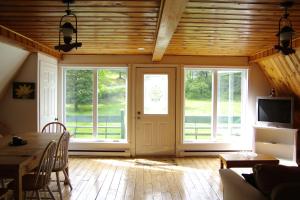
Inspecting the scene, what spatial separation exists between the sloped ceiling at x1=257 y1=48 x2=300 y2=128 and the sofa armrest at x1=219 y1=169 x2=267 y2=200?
2814mm

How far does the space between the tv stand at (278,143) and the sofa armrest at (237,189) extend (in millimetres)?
3291

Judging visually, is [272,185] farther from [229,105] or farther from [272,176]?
[229,105]

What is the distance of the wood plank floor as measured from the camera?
3865 mm

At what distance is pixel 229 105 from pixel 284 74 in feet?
4.47

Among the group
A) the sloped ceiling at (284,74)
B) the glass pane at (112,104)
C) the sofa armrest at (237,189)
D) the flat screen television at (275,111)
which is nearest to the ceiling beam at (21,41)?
the glass pane at (112,104)

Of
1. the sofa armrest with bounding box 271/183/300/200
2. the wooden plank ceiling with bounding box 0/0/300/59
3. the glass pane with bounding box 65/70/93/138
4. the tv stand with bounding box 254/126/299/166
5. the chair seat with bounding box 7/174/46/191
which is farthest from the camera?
the glass pane with bounding box 65/70/93/138

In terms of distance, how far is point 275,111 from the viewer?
18.6 ft

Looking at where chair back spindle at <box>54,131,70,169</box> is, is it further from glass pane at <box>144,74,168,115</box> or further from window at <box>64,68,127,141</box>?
glass pane at <box>144,74,168,115</box>

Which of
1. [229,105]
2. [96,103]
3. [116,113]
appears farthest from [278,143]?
[96,103]

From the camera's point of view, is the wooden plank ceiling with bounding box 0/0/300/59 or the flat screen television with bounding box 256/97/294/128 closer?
the wooden plank ceiling with bounding box 0/0/300/59

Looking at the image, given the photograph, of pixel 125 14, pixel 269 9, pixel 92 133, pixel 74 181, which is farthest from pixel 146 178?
pixel 269 9

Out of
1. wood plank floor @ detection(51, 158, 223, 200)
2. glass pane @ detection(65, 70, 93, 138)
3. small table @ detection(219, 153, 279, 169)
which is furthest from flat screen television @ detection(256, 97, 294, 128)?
glass pane @ detection(65, 70, 93, 138)

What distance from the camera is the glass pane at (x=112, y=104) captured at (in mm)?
6293

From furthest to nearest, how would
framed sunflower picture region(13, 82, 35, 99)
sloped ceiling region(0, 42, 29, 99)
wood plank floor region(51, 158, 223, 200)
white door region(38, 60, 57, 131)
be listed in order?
white door region(38, 60, 57, 131), framed sunflower picture region(13, 82, 35, 99), sloped ceiling region(0, 42, 29, 99), wood plank floor region(51, 158, 223, 200)
